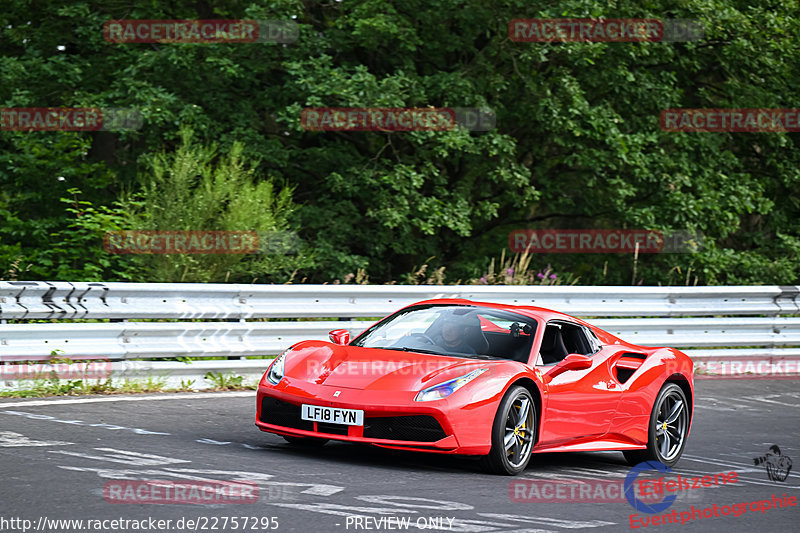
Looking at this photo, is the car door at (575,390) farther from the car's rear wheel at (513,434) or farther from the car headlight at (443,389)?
the car headlight at (443,389)

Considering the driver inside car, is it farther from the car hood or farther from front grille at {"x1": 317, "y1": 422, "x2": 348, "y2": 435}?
front grille at {"x1": 317, "y1": 422, "x2": 348, "y2": 435}

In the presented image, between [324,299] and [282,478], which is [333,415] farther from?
[324,299]

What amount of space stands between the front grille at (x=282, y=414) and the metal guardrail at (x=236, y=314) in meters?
3.02

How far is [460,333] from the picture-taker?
7809 millimetres

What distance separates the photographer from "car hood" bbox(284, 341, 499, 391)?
6.97 metres

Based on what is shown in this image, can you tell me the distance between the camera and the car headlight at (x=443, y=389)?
6.81 meters

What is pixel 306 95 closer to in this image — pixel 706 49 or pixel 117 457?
pixel 706 49

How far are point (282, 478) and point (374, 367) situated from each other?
1265 mm

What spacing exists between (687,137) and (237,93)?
9.35 meters

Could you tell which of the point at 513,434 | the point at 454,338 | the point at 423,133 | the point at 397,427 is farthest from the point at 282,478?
the point at 423,133

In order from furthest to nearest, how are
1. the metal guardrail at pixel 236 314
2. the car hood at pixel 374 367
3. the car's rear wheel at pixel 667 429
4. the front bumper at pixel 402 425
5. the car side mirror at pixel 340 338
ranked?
the metal guardrail at pixel 236 314
the car's rear wheel at pixel 667 429
the car side mirror at pixel 340 338
the car hood at pixel 374 367
the front bumper at pixel 402 425

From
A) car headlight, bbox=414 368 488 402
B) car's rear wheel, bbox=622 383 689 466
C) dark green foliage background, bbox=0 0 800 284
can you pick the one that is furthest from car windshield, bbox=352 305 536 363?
dark green foliage background, bbox=0 0 800 284

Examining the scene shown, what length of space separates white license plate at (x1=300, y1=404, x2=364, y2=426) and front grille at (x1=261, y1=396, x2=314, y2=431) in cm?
6

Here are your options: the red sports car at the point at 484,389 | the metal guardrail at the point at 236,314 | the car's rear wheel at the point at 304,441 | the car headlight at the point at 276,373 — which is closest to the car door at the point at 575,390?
the red sports car at the point at 484,389
